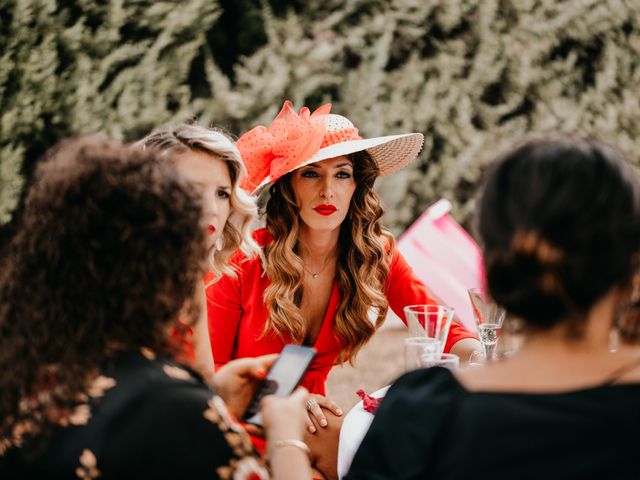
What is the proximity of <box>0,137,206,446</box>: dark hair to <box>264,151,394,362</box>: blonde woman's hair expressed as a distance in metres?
1.55

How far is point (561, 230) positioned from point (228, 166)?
1.67 m

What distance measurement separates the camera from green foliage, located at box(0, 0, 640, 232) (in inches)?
208

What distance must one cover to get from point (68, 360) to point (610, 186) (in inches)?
43.5

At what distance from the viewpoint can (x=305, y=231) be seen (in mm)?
3295

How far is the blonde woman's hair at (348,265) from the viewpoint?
311 cm

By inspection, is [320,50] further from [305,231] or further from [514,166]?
[514,166]

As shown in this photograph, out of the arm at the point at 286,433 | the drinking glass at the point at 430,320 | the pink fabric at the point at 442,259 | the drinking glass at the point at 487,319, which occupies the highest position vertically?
the arm at the point at 286,433

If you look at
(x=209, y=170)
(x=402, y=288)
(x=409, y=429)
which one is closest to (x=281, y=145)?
(x=209, y=170)

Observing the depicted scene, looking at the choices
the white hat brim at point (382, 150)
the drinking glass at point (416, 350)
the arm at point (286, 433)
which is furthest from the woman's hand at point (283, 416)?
the white hat brim at point (382, 150)

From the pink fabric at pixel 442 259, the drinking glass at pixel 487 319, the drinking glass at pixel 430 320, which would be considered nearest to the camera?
the drinking glass at pixel 430 320

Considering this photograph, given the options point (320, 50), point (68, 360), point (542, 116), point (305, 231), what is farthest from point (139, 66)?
point (68, 360)

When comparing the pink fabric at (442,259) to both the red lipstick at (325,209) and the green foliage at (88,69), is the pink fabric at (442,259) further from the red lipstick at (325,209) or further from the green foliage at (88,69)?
the green foliage at (88,69)

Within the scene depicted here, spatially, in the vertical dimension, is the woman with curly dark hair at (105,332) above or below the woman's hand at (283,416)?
above

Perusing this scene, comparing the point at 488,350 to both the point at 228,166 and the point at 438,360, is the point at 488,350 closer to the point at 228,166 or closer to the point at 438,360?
the point at 438,360
